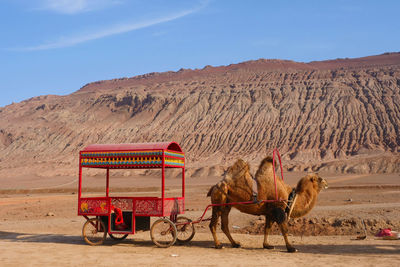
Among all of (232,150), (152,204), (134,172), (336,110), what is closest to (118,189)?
(134,172)

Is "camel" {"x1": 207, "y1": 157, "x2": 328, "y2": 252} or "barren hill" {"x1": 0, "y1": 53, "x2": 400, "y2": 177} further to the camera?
"barren hill" {"x1": 0, "y1": 53, "x2": 400, "y2": 177}

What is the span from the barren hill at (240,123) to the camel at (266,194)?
160 ft

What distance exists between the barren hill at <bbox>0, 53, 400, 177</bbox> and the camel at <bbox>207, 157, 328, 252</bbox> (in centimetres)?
4871

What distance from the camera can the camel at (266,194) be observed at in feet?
38.9

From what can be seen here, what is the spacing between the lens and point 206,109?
8788 cm

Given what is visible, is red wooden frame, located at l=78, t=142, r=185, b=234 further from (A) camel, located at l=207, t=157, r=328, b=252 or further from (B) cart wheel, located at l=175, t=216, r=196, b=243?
(A) camel, located at l=207, t=157, r=328, b=252

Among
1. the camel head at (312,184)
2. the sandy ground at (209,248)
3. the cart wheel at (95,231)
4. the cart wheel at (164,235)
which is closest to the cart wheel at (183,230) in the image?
the cart wheel at (164,235)

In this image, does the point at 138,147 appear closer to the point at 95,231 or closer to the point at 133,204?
the point at 133,204

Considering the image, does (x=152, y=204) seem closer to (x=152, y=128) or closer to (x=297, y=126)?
(x=297, y=126)

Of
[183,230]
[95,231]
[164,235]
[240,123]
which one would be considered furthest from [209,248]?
[240,123]

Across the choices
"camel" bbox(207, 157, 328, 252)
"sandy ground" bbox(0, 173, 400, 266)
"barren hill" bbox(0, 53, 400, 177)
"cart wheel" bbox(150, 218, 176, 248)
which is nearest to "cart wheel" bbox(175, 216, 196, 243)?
"cart wheel" bbox(150, 218, 176, 248)

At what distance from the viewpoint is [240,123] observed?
8131 cm

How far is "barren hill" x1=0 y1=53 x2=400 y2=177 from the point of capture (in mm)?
70625

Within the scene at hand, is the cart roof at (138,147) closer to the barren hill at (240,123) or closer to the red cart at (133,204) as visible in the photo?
the red cart at (133,204)
